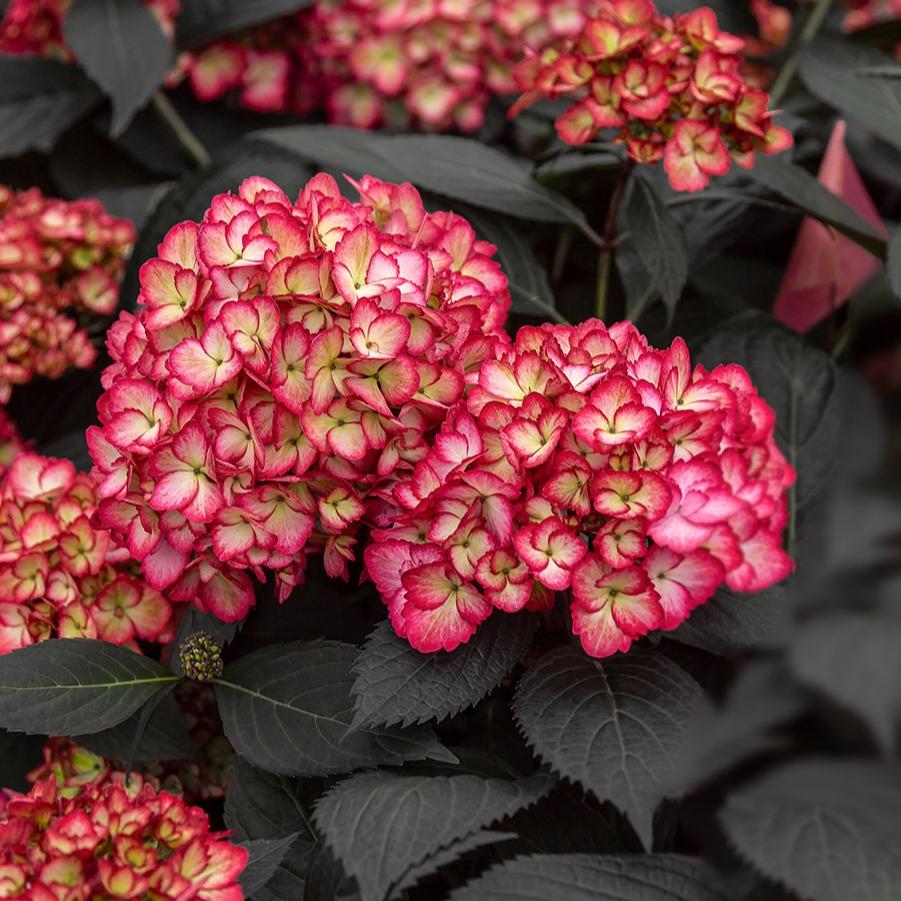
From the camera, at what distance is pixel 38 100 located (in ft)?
4.62

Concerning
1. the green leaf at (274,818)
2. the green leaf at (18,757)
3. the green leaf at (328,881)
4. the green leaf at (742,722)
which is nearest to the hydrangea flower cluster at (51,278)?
the green leaf at (18,757)

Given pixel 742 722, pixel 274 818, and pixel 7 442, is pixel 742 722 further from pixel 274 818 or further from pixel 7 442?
pixel 7 442

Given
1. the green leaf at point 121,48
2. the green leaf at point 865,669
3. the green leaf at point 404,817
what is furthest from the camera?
the green leaf at point 121,48

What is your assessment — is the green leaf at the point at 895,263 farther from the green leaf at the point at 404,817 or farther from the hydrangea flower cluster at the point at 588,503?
the green leaf at the point at 404,817

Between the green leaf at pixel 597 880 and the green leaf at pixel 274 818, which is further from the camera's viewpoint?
the green leaf at pixel 274 818

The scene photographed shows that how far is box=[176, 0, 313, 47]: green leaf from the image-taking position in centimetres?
136

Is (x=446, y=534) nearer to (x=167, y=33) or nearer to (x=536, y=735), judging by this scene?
(x=536, y=735)

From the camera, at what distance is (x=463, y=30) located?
1327 millimetres

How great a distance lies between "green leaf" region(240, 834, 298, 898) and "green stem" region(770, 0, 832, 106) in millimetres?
941

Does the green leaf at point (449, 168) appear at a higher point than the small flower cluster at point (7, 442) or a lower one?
higher

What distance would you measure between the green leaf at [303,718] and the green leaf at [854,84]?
2.31 ft

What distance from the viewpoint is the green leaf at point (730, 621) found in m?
0.73

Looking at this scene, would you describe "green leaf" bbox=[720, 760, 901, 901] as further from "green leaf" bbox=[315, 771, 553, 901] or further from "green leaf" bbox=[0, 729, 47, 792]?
"green leaf" bbox=[0, 729, 47, 792]

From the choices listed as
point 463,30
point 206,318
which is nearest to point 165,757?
point 206,318
